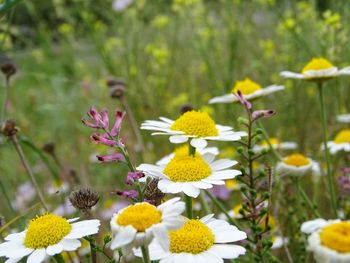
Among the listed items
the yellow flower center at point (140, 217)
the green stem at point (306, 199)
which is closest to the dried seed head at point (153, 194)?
the yellow flower center at point (140, 217)

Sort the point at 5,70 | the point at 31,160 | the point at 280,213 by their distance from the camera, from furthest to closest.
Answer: the point at 31,160 < the point at 280,213 < the point at 5,70

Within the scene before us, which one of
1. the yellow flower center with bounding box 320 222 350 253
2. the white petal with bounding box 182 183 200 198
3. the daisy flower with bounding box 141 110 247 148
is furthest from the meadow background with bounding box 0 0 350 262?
the yellow flower center with bounding box 320 222 350 253

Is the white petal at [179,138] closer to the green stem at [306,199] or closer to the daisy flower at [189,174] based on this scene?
the daisy flower at [189,174]

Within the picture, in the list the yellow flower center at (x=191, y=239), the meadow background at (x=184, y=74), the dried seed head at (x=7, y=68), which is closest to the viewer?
the yellow flower center at (x=191, y=239)

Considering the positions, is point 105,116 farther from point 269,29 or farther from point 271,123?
point 269,29

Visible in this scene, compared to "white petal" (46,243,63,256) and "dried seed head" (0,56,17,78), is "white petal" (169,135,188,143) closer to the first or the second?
"white petal" (46,243,63,256)

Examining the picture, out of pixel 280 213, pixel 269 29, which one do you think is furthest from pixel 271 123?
pixel 269 29

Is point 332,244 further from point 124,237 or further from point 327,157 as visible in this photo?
point 327,157
